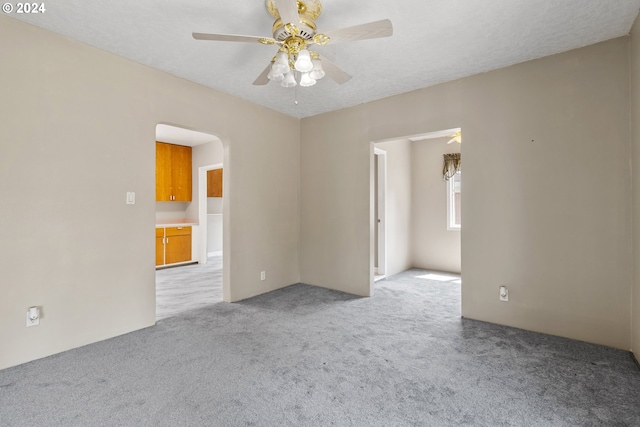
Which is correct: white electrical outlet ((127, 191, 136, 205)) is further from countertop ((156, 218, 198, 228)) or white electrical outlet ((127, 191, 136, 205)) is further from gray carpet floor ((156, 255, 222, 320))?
countertop ((156, 218, 198, 228))

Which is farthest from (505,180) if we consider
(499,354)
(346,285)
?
(346,285)

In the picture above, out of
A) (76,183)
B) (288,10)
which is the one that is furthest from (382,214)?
(76,183)

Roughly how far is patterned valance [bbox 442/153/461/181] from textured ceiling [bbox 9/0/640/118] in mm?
2537

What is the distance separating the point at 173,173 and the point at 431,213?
18.1 feet

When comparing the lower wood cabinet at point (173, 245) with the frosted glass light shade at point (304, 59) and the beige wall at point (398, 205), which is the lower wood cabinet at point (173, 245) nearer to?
the beige wall at point (398, 205)

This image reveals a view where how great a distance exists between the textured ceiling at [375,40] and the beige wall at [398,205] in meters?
2.22

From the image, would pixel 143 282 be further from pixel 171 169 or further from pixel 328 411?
pixel 171 169

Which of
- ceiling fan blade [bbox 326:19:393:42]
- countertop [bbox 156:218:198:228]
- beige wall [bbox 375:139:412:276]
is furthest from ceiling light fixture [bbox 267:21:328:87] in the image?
countertop [bbox 156:218:198:228]

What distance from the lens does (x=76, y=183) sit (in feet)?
8.63

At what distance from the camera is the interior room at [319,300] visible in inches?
78.0

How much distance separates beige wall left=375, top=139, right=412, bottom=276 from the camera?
5421 mm

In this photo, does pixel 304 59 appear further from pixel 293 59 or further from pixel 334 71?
pixel 334 71

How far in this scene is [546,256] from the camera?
2.91 meters

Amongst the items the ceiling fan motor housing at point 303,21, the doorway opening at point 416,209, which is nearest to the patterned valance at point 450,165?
the doorway opening at point 416,209
